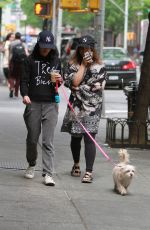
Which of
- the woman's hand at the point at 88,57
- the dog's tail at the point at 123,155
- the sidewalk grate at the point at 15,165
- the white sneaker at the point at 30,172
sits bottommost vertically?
the sidewalk grate at the point at 15,165

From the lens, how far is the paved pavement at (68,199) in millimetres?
7195

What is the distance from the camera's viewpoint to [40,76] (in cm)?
905

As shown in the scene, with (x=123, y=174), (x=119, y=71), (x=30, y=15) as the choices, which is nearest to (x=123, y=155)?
(x=123, y=174)

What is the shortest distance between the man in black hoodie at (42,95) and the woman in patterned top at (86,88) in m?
0.29

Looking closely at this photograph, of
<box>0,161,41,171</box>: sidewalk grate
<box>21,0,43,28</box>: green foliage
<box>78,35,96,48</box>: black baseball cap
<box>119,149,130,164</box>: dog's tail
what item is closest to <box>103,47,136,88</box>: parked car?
<box>0,161,41,171</box>: sidewalk grate

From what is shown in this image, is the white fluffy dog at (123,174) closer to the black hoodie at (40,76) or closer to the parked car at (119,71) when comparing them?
the black hoodie at (40,76)

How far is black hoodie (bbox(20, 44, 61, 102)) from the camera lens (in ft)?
29.6

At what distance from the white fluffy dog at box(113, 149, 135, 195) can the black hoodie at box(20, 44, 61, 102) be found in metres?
1.13

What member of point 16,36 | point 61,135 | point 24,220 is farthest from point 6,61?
point 24,220

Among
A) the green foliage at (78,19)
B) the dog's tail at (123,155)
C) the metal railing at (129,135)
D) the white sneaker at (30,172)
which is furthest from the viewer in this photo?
the green foliage at (78,19)

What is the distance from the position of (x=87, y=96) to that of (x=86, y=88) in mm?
98

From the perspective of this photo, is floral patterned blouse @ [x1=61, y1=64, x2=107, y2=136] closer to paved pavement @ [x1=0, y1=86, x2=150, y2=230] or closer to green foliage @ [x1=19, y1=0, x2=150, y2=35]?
paved pavement @ [x1=0, y1=86, x2=150, y2=230]

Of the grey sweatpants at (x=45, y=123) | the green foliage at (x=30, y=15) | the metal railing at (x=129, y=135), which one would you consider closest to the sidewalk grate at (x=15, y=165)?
the grey sweatpants at (x=45, y=123)

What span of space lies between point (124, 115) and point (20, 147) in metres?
6.72
